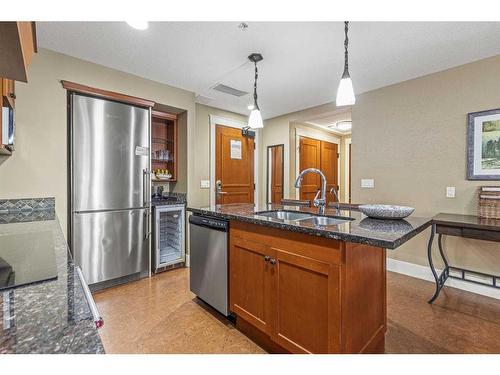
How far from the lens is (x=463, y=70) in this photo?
2705mm

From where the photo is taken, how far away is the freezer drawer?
2586 millimetres

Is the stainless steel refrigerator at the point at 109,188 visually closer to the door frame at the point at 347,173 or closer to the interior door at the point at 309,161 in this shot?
the interior door at the point at 309,161

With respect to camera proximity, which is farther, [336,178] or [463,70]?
[336,178]

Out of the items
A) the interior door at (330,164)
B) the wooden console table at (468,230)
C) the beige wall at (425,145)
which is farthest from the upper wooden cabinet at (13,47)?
the interior door at (330,164)

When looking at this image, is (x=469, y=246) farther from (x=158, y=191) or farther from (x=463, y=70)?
(x=158, y=191)

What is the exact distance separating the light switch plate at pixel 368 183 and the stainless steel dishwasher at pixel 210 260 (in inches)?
95.1

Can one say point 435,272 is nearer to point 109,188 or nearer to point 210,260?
point 210,260

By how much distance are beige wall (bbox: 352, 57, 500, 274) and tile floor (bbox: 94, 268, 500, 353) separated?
0.52m

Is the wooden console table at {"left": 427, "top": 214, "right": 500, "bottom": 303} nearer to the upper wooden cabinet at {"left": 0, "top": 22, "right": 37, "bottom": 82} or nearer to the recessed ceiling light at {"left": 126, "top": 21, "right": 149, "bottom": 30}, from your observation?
the upper wooden cabinet at {"left": 0, "top": 22, "right": 37, "bottom": 82}

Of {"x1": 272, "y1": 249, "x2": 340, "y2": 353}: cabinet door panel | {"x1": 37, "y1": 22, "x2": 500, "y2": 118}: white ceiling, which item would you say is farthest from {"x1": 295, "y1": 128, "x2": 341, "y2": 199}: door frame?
{"x1": 272, "y1": 249, "x2": 340, "y2": 353}: cabinet door panel

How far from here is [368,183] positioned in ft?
11.5
